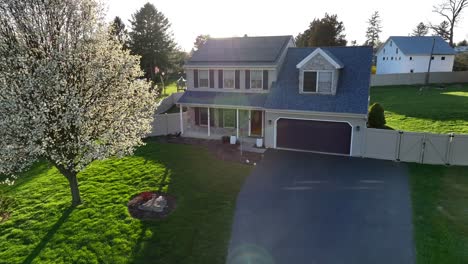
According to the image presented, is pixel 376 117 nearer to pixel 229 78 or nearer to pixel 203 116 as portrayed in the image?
pixel 229 78

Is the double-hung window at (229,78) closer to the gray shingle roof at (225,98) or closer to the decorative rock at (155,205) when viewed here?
the gray shingle roof at (225,98)

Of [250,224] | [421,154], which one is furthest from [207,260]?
[421,154]

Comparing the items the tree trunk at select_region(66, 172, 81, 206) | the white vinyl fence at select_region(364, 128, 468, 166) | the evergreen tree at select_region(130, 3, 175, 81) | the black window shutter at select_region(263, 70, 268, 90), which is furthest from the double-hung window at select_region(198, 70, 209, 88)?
the evergreen tree at select_region(130, 3, 175, 81)

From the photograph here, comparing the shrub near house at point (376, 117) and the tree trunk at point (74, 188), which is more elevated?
the shrub near house at point (376, 117)

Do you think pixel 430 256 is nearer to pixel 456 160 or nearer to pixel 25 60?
pixel 456 160

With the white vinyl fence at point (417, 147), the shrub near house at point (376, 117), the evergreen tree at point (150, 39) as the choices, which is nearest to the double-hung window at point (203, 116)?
the white vinyl fence at point (417, 147)
